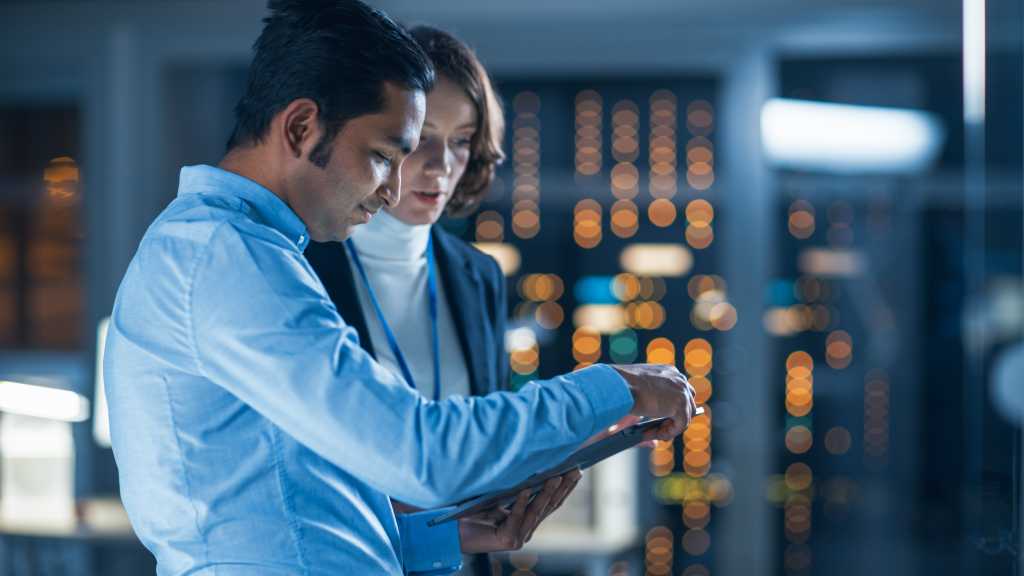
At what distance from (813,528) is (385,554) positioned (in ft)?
14.8

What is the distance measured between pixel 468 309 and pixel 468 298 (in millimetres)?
17

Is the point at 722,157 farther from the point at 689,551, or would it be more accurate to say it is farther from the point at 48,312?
the point at 48,312

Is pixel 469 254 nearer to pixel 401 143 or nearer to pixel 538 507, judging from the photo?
pixel 538 507

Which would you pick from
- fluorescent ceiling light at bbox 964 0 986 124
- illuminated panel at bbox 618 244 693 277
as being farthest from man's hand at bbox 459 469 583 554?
illuminated panel at bbox 618 244 693 277

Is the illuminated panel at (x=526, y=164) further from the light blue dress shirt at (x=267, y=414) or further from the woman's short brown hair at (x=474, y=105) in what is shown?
the light blue dress shirt at (x=267, y=414)

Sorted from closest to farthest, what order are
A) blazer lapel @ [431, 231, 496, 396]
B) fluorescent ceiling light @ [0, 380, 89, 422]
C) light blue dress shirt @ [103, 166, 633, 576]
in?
light blue dress shirt @ [103, 166, 633, 576]
blazer lapel @ [431, 231, 496, 396]
fluorescent ceiling light @ [0, 380, 89, 422]

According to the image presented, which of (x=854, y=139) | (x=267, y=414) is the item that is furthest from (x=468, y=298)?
(x=854, y=139)

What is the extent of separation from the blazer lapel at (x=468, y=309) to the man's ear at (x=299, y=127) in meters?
0.55

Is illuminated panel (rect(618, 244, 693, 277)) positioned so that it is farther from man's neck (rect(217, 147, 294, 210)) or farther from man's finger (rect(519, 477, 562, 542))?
man's neck (rect(217, 147, 294, 210))

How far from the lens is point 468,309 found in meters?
1.42

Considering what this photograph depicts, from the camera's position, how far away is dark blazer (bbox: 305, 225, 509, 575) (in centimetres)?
128

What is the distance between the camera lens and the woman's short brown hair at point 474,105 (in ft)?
4.46

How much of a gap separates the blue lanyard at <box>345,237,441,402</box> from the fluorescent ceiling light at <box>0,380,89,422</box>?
8.09ft

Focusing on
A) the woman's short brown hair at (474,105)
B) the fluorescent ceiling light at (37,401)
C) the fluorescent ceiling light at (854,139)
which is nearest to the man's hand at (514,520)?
the woman's short brown hair at (474,105)
